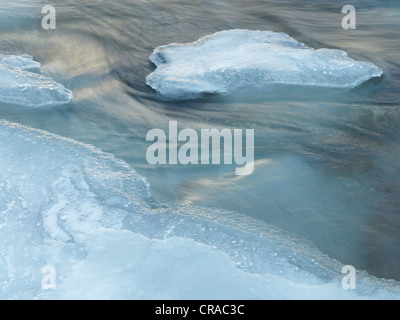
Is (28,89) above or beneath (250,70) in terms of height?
beneath

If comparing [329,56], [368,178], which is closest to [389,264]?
[368,178]

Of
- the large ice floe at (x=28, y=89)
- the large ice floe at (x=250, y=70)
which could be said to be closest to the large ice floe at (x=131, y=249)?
the large ice floe at (x=28, y=89)

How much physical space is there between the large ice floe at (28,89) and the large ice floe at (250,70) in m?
0.54

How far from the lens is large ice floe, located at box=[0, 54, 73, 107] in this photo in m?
2.87

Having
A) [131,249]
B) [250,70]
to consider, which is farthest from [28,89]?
[131,249]

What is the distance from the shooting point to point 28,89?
2.91 meters

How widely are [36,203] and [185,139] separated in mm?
845

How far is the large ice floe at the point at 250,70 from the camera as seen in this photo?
2.94 meters

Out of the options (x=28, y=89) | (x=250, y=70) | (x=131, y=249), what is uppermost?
(x=250, y=70)

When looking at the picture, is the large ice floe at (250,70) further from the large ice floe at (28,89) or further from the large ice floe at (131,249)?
the large ice floe at (131,249)

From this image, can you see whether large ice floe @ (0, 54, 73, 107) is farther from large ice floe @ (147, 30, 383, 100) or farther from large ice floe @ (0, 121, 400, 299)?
large ice floe @ (0, 121, 400, 299)

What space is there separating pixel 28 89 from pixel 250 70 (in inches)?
50.5

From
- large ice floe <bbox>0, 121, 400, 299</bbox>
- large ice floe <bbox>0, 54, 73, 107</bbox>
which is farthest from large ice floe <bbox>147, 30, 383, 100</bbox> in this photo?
large ice floe <bbox>0, 121, 400, 299</bbox>

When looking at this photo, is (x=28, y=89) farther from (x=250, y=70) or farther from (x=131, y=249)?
(x=131, y=249)
